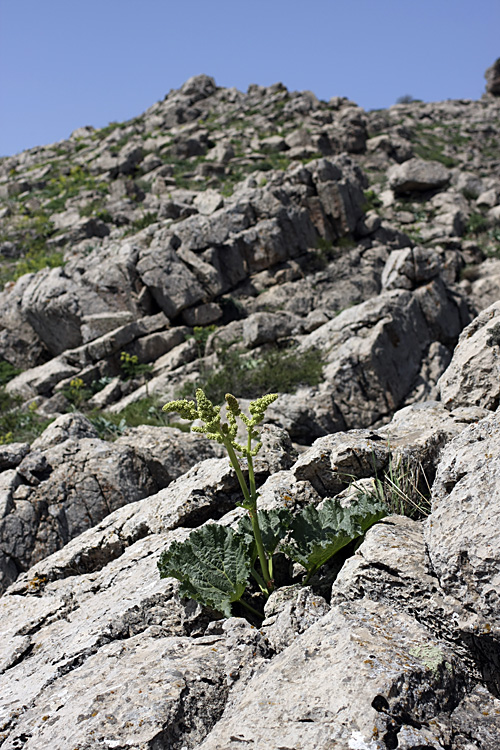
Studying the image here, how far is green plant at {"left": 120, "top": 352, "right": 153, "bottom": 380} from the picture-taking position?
14.2 meters

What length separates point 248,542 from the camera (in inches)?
135

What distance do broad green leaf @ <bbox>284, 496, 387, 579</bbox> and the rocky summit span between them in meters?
0.14

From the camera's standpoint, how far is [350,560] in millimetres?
3205

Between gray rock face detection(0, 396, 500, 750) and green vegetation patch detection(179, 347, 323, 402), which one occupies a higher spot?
green vegetation patch detection(179, 347, 323, 402)

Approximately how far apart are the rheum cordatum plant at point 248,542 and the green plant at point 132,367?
11.1 metres

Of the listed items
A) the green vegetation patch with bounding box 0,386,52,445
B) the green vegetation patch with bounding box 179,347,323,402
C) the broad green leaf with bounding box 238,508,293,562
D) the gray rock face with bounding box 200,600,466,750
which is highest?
the green vegetation patch with bounding box 0,386,52,445

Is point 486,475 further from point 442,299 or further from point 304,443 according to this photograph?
point 442,299

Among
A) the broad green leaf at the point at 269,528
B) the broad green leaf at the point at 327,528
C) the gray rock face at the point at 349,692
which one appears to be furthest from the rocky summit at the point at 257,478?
the broad green leaf at the point at 269,528

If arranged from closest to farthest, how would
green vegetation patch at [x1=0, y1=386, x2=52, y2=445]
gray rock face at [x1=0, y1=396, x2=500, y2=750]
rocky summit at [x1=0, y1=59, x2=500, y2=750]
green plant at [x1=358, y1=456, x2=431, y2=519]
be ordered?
gray rock face at [x1=0, y1=396, x2=500, y2=750], rocky summit at [x1=0, y1=59, x2=500, y2=750], green plant at [x1=358, y1=456, x2=431, y2=519], green vegetation patch at [x1=0, y1=386, x2=52, y2=445]

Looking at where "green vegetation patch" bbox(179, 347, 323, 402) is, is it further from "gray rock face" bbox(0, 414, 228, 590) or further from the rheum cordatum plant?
the rheum cordatum plant

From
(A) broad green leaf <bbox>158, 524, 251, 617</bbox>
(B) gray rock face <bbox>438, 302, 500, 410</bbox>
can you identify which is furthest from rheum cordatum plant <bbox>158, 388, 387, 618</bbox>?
(B) gray rock face <bbox>438, 302, 500, 410</bbox>

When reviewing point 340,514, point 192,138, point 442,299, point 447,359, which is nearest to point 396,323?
point 447,359

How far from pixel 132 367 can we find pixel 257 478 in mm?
10227

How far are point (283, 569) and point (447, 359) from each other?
1038 centimetres
